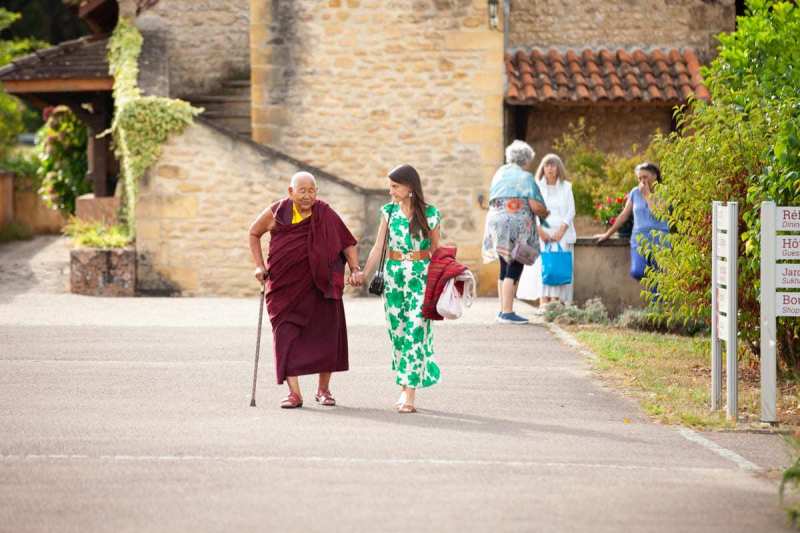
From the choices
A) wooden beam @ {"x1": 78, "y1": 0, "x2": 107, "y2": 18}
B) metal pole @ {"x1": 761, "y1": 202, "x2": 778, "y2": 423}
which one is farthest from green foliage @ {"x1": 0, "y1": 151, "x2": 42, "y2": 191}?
metal pole @ {"x1": 761, "y1": 202, "x2": 778, "y2": 423}

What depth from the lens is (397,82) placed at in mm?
19531

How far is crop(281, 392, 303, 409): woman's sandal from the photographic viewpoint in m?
9.66

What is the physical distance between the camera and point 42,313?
15.6 meters

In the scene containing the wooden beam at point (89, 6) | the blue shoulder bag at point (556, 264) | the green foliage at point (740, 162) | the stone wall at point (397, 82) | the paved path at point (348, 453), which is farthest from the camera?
the wooden beam at point (89, 6)

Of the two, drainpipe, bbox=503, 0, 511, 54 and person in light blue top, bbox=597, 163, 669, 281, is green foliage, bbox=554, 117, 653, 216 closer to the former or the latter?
drainpipe, bbox=503, 0, 511, 54

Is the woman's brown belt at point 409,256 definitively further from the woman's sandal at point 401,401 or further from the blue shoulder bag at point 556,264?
the blue shoulder bag at point 556,264

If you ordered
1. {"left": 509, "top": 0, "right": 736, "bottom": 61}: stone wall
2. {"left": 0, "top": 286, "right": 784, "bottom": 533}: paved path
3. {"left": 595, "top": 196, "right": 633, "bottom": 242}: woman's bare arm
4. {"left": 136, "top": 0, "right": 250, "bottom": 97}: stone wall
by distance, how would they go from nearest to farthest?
1. {"left": 0, "top": 286, "right": 784, "bottom": 533}: paved path
2. {"left": 595, "top": 196, "right": 633, "bottom": 242}: woman's bare arm
3. {"left": 136, "top": 0, "right": 250, "bottom": 97}: stone wall
4. {"left": 509, "top": 0, "right": 736, "bottom": 61}: stone wall

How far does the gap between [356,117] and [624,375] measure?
29.6 feet

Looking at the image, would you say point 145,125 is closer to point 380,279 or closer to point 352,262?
point 352,262

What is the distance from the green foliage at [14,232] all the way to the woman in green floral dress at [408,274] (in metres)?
17.3

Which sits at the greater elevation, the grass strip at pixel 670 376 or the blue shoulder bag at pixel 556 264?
the blue shoulder bag at pixel 556 264

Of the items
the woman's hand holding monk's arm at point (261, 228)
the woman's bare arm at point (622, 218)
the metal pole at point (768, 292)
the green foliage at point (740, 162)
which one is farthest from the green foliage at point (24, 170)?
the metal pole at point (768, 292)

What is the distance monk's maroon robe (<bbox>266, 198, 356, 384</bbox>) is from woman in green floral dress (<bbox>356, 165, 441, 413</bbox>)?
30cm

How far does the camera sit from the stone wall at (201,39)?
2122 centimetres
